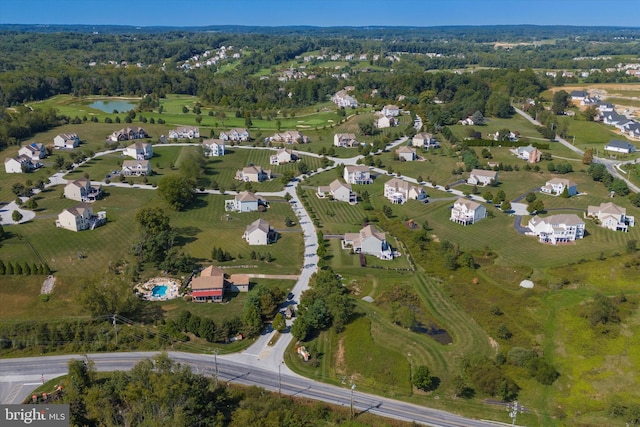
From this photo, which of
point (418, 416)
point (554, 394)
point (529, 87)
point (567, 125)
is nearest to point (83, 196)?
point (418, 416)

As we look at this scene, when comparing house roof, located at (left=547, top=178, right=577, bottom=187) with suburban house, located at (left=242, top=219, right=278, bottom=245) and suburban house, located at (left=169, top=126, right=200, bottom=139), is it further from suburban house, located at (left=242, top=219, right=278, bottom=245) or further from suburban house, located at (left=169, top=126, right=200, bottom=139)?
suburban house, located at (left=169, top=126, right=200, bottom=139)

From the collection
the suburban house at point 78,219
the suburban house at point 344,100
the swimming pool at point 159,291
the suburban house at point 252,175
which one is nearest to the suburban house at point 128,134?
the suburban house at point 252,175

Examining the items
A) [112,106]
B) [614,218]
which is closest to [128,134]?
[112,106]

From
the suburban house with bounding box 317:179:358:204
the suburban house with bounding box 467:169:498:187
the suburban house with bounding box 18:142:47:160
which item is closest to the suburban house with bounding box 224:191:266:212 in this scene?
the suburban house with bounding box 317:179:358:204

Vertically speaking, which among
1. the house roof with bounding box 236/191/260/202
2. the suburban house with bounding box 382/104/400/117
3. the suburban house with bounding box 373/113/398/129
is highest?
the suburban house with bounding box 382/104/400/117

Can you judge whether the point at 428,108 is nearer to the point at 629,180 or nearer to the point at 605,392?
the point at 629,180
